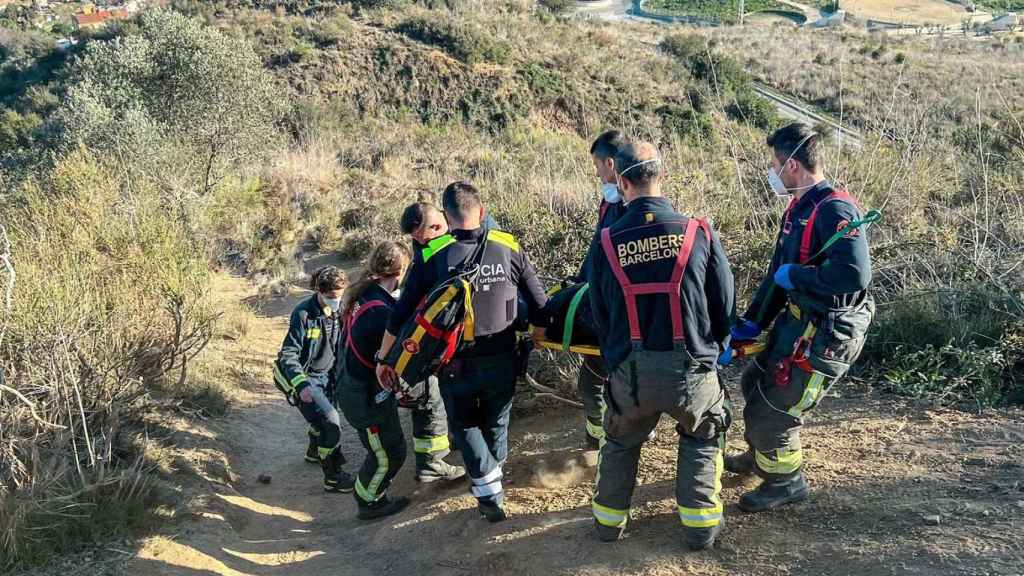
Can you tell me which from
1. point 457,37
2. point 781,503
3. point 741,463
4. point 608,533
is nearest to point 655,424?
point 608,533

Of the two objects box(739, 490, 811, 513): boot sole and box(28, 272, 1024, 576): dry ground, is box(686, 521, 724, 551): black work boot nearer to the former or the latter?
box(28, 272, 1024, 576): dry ground

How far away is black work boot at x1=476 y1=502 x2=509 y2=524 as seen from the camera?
3.82 m

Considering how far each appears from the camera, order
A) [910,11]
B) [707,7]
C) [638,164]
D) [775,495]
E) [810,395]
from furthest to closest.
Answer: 1. [707,7]
2. [910,11]
3. [775,495]
4. [810,395]
5. [638,164]

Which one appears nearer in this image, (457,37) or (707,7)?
(457,37)

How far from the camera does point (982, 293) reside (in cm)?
471

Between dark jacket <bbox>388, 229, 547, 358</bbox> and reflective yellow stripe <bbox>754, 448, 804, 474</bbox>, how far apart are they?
55.1 inches

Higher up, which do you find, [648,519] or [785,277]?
[785,277]

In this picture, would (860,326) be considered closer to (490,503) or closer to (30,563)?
(490,503)

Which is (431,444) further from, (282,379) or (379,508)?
(282,379)

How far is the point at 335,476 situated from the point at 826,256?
3.54 meters

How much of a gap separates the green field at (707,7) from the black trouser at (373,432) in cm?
5172

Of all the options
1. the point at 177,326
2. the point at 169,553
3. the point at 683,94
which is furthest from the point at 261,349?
the point at 683,94

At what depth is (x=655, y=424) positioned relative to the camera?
3.23 meters

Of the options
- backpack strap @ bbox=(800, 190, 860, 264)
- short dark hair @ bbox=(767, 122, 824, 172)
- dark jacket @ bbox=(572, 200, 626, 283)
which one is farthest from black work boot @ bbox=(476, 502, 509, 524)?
short dark hair @ bbox=(767, 122, 824, 172)
